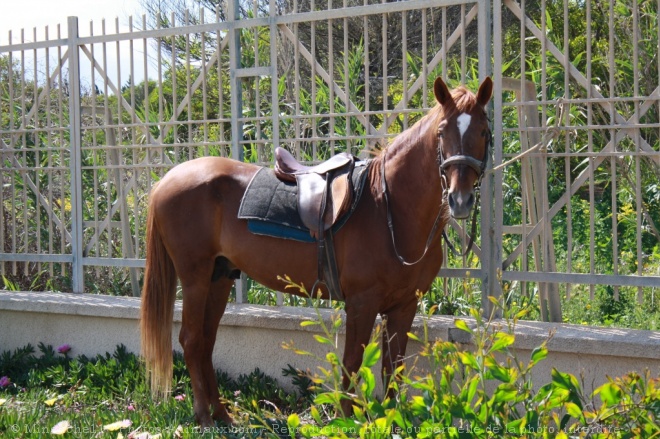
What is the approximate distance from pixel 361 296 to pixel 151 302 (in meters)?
1.48

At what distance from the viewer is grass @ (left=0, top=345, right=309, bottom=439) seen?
5.11m

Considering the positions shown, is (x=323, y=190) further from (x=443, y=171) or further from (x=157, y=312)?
(x=157, y=312)

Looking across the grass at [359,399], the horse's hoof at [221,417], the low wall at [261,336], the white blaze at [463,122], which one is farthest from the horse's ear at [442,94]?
the horse's hoof at [221,417]

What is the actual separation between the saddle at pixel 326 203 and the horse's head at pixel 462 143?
2.47 feet

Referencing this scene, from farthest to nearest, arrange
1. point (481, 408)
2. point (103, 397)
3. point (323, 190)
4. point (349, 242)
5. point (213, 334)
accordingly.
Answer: point (103, 397), point (213, 334), point (323, 190), point (349, 242), point (481, 408)

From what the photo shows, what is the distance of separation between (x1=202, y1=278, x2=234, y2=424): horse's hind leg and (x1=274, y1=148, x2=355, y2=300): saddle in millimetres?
813

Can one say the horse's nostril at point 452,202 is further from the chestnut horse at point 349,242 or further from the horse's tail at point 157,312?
the horse's tail at point 157,312

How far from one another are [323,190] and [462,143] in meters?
1.04

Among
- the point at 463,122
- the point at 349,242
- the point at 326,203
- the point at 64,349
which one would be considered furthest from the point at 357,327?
the point at 64,349

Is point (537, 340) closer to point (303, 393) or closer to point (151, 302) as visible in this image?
point (303, 393)

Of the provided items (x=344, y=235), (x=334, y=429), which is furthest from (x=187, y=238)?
(x=334, y=429)

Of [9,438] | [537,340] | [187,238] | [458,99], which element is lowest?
[9,438]

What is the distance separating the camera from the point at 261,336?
6.23m

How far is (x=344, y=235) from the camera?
4.99 metres
